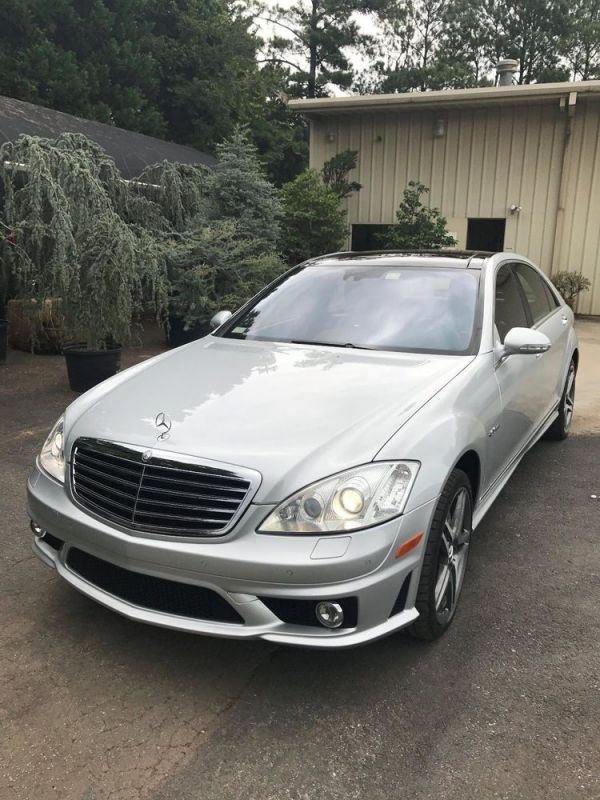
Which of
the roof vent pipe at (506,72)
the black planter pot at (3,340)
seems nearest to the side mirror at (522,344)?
the black planter pot at (3,340)

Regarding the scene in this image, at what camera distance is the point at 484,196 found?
523 inches

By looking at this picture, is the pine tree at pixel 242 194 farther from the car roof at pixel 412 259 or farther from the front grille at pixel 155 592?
the front grille at pixel 155 592

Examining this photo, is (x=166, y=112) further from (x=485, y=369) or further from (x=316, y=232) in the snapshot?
(x=485, y=369)

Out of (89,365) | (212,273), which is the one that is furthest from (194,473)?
(212,273)

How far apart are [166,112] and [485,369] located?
23298 mm

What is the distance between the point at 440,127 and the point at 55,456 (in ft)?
40.9

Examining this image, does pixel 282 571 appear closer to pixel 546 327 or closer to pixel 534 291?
pixel 546 327

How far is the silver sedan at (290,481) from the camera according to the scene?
87.0 inches

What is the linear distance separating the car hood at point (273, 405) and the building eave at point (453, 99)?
35.2 feet

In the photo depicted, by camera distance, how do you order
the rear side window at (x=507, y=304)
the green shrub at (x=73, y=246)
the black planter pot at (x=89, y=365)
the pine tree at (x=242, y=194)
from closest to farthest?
the rear side window at (x=507, y=304), the green shrub at (x=73, y=246), the black planter pot at (x=89, y=365), the pine tree at (x=242, y=194)

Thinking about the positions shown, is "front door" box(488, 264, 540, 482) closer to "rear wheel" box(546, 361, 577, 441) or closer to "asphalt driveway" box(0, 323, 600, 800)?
"asphalt driveway" box(0, 323, 600, 800)

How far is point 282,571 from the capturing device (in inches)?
84.4

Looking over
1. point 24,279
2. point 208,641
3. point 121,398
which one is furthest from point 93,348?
point 208,641

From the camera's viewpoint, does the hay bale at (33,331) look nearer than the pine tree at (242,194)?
Yes
